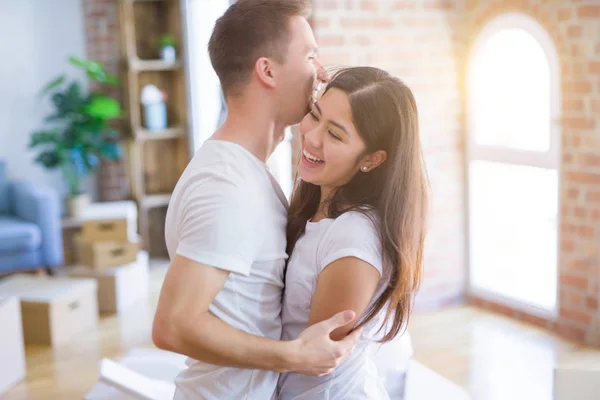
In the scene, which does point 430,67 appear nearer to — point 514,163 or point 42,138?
point 514,163

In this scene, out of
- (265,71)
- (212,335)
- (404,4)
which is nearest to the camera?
(212,335)

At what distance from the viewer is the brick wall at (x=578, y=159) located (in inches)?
146

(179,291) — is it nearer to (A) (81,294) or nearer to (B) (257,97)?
(B) (257,97)

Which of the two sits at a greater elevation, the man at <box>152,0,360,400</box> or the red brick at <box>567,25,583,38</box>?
the red brick at <box>567,25,583,38</box>

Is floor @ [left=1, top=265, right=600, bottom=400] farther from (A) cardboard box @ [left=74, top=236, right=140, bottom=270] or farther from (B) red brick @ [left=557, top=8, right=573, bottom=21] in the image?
(B) red brick @ [left=557, top=8, right=573, bottom=21]

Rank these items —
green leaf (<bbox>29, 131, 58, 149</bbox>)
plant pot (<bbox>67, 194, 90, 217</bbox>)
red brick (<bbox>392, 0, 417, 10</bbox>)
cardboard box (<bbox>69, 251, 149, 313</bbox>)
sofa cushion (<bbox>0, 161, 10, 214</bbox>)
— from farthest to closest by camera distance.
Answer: sofa cushion (<bbox>0, 161, 10, 214</bbox>)
plant pot (<bbox>67, 194, 90, 217</bbox>)
green leaf (<bbox>29, 131, 58, 149</bbox>)
cardboard box (<bbox>69, 251, 149, 313</bbox>)
red brick (<bbox>392, 0, 417, 10</bbox>)

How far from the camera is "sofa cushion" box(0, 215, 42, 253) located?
5.09 meters

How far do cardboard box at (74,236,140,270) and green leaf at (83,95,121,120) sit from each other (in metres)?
1.01

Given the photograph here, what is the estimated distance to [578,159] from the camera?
12.6 ft

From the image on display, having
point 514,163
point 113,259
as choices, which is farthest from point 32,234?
point 514,163

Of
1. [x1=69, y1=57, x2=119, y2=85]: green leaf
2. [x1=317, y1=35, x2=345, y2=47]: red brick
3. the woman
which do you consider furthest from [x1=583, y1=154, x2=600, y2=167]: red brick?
[x1=69, y1=57, x2=119, y2=85]: green leaf

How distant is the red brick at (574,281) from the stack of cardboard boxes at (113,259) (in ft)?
8.68

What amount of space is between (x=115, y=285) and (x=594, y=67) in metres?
3.07

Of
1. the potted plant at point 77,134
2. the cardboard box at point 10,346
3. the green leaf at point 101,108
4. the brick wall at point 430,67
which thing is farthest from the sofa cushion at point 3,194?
the brick wall at point 430,67
